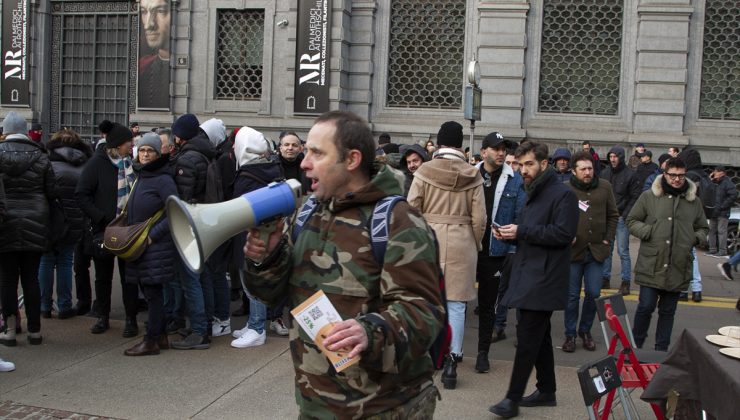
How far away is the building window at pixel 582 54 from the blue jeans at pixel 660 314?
38.3 ft

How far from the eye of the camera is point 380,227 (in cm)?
271

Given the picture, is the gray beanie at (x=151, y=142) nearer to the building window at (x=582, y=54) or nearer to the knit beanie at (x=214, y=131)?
the knit beanie at (x=214, y=131)

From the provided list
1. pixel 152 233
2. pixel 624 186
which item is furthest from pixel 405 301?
pixel 624 186

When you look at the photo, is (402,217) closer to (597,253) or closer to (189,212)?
(189,212)

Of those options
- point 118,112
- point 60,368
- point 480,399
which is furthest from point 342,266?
point 118,112

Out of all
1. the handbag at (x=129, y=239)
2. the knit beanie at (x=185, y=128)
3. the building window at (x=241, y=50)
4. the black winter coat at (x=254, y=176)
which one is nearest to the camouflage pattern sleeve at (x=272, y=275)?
the handbag at (x=129, y=239)

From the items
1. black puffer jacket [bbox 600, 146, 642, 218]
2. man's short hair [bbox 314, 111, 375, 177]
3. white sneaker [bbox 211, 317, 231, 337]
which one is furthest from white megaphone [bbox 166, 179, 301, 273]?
black puffer jacket [bbox 600, 146, 642, 218]

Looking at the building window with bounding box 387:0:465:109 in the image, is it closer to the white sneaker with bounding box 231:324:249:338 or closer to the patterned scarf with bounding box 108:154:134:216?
the patterned scarf with bounding box 108:154:134:216

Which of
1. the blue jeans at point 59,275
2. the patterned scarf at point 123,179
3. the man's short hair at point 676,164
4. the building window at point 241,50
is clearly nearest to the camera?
the man's short hair at point 676,164

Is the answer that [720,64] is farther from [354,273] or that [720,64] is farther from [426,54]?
[354,273]

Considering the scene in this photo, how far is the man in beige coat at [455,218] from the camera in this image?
6.15 meters

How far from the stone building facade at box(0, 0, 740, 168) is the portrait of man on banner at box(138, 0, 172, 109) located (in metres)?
0.23

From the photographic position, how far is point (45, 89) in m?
20.4

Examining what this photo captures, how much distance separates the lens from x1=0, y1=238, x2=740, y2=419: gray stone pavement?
5.49 metres
